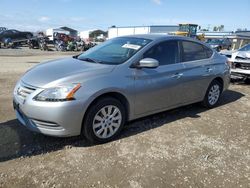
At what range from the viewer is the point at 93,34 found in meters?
77.0

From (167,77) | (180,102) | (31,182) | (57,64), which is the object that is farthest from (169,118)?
(31,182)

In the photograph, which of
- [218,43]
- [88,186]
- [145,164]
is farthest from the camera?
[218,43]

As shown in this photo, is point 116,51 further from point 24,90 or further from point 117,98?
point 24,90

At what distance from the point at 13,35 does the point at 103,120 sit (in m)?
30.2

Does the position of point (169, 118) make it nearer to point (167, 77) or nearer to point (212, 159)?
point (167, 77)

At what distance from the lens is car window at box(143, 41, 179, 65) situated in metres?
4.38

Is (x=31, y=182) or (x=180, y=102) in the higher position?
(x=180, y=102)

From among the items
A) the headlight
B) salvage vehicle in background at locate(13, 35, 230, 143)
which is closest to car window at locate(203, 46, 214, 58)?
salvage vehicle in background at locate(13, 35, 230, 143)

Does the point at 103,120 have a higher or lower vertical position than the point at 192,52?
lower

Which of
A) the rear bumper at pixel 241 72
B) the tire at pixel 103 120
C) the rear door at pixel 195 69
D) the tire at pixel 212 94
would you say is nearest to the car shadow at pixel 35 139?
the tire at pixel 103 120

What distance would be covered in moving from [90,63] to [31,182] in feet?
6.59

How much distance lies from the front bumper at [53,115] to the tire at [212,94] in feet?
10.7

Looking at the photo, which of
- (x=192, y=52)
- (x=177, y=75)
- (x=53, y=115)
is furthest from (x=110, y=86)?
(x=192, y=52)

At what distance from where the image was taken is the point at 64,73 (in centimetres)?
365
